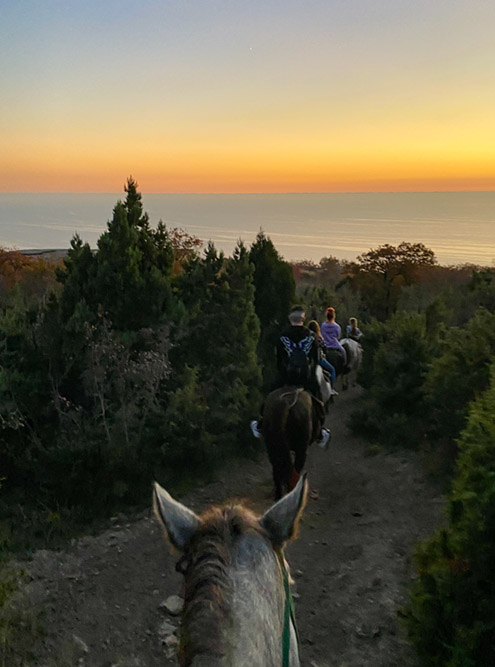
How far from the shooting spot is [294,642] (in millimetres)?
2205

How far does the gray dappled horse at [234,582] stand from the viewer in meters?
1.47

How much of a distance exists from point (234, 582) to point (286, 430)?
224 inches

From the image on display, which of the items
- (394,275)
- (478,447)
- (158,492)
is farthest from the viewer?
(394,275)

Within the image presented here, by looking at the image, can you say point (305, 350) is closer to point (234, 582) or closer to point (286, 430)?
point (286, 430)

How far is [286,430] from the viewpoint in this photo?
7305 millimetres

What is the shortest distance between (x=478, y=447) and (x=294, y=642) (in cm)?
241

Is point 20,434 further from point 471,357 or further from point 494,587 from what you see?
point 471,357

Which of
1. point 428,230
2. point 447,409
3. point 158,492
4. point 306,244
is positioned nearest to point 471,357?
point 447,409

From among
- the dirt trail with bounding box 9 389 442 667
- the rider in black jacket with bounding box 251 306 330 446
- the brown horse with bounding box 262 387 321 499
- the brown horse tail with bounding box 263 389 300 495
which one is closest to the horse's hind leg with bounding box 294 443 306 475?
the brown horse with bounding box 262 387 321 499

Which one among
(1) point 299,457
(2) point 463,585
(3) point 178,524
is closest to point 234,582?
(3) point 178,524

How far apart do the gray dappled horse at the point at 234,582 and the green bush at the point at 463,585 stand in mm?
1721

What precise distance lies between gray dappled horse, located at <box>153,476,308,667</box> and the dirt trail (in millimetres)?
3402

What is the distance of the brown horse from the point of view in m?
7.26

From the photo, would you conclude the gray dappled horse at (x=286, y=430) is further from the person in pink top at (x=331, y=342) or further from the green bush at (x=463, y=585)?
the person in pink top at (x=331, y=342)
